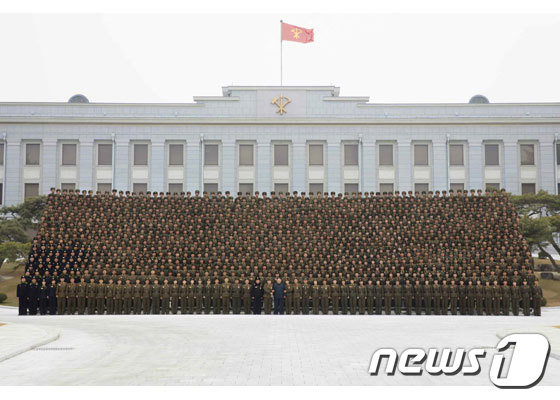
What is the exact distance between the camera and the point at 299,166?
47.7m

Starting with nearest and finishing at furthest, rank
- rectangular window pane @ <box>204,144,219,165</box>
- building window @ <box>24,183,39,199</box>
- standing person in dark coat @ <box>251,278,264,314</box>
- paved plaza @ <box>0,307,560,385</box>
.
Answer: paved plaza @ <box>0,307,560,385</box> < standing person in dark coat @ <box>251,278,264,314</box> < building window @ <box>24,183,39,199</box> < rectangular window pane @ <box>204,144,219,165</box>

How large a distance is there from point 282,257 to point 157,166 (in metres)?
22.3

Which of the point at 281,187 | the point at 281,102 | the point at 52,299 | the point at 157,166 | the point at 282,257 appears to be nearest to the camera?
the point at 52,299

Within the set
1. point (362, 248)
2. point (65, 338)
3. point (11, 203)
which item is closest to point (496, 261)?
point (362, 248)

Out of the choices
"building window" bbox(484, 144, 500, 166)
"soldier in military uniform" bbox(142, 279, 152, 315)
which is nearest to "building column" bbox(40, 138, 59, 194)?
"soldier in military uniform" bbox(142, 279, 152, 315)

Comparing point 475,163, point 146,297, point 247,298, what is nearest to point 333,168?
point 475,163

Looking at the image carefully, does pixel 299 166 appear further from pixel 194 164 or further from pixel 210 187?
pixel 194 164

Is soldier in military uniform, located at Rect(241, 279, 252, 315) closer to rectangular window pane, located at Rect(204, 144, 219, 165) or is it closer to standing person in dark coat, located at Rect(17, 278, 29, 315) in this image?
standing person in dark coat, located at Rect(17, 278, 29, 315)

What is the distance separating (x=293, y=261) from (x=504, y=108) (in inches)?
1083

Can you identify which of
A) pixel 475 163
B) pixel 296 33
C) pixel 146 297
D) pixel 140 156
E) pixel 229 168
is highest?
pixel 296 33

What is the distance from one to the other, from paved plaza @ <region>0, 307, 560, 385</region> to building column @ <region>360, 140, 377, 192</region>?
2396 cm

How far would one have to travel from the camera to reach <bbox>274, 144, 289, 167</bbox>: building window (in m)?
47.9

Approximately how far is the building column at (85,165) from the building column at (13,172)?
4187mm

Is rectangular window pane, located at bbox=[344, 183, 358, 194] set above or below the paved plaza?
above
